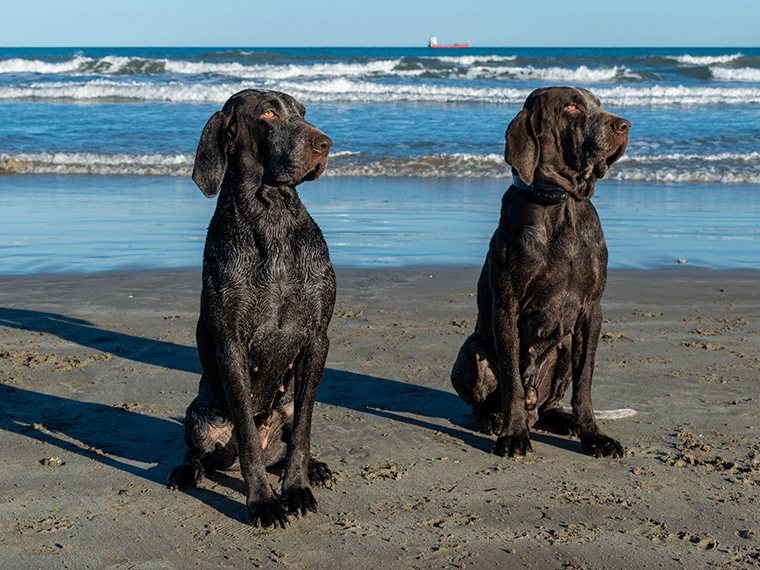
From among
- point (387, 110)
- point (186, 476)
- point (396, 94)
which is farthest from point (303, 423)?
point (396, 94)

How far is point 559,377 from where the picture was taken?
4.25 meters

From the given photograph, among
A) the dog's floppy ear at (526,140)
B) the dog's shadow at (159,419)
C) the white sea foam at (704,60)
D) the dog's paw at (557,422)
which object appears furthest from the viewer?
the white sea foam at (704,60)

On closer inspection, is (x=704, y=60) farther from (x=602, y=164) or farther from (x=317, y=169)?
(x=317, y=169)

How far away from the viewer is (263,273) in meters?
3.22

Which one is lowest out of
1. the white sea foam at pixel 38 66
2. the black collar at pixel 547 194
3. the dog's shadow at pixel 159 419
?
the dog's shadow at pixel 159 419

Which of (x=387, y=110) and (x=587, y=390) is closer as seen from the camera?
(x=587, y=390)

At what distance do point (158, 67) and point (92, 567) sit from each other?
40.7 metres

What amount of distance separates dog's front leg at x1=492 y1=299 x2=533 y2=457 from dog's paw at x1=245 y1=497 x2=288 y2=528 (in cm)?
127

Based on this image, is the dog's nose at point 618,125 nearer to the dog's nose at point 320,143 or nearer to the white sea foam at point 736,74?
the dog's nose at point 320,143

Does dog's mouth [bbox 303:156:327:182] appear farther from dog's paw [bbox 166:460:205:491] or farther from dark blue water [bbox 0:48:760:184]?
dark blue water [bbox 0:48:760:184]

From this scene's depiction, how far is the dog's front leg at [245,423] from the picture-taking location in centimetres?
320

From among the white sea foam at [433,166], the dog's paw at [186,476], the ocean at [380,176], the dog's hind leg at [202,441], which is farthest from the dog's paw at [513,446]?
the white sea foam at [433,166]

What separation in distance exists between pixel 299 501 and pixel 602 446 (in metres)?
1.60

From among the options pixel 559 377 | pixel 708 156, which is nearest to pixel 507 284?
pixel 559 377
